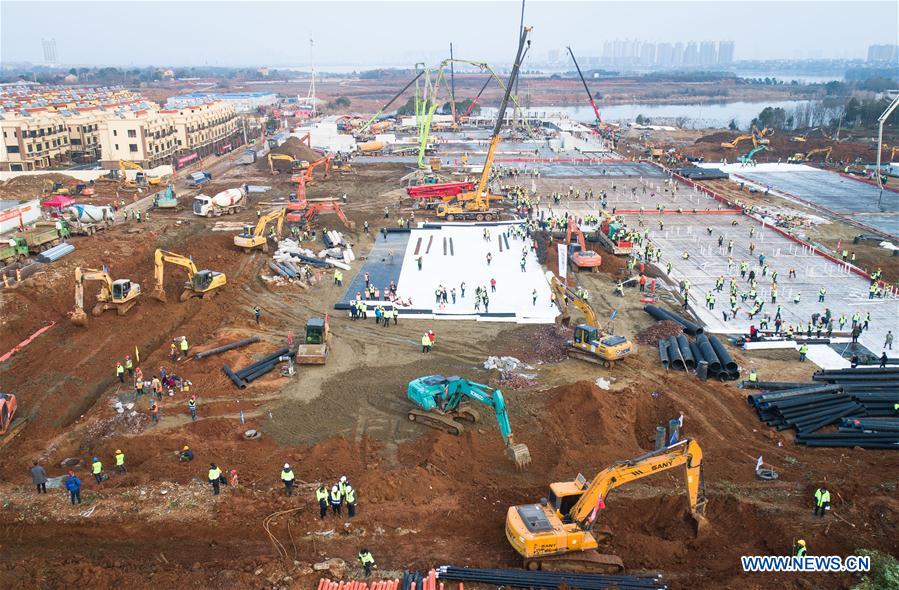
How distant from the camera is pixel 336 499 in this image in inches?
522

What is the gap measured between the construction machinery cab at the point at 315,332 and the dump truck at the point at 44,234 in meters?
17.0

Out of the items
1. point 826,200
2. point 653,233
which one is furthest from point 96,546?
point 826,200

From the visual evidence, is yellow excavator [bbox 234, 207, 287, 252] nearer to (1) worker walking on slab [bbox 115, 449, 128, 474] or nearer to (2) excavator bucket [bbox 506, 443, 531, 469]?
(1) worker walking on slab [bbox 115, 449, 128, 474]

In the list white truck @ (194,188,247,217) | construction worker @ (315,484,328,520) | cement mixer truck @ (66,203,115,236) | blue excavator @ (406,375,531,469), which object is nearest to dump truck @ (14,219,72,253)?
cement mixer truck @ (66,203,115,236)

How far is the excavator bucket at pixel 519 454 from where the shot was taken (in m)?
15.0

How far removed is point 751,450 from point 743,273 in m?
16.0

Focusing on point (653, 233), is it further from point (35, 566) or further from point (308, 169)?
point (35, 566)

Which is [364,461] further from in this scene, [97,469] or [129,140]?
[129,140]

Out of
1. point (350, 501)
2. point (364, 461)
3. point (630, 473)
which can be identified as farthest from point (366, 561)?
point (630, 473)

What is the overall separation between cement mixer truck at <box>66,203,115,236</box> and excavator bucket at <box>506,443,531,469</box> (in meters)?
28.0

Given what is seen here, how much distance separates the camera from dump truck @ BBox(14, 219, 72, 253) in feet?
97.4

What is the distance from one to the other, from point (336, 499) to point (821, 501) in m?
9.89

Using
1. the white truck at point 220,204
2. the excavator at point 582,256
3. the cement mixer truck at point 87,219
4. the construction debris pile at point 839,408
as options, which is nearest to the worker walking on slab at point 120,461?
the construction debris pile at point 839,408

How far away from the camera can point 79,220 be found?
3391 cm
